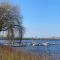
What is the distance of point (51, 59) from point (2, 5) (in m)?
13.3

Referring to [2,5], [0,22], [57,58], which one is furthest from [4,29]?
[57,58]

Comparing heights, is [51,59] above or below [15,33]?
below

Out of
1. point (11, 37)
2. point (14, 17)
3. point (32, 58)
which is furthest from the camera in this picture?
point (14, 17)

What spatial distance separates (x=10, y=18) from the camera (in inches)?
874

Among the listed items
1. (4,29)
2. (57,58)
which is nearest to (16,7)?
(4,29)

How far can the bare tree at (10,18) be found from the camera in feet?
72.1

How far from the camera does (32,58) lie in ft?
30.7

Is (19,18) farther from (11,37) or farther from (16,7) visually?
(11,37)

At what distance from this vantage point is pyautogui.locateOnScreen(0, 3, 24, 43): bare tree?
22.0 meters

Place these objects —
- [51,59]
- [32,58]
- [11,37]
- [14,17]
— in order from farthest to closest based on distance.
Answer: [14,17], [11,37], [51,59], [32,58]

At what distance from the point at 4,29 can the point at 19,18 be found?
73.0 inches

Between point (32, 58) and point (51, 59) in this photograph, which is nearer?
point (32, 58)

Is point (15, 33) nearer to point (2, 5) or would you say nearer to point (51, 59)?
point (2, 5)

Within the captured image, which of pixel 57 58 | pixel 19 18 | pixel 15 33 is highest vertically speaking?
pixel 19 18
